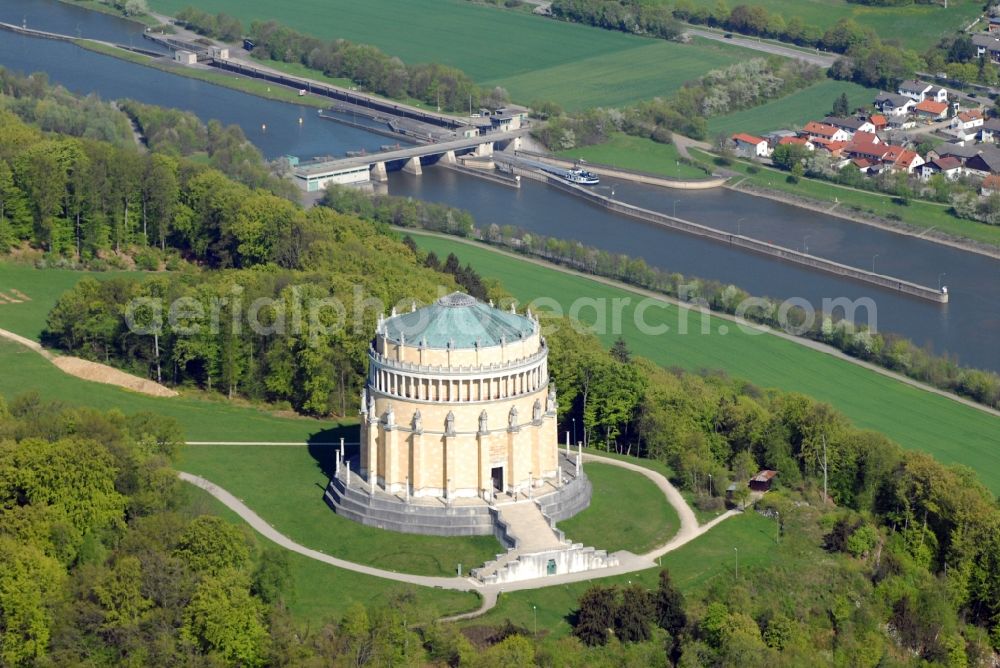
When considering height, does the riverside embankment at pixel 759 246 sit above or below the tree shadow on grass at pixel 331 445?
below

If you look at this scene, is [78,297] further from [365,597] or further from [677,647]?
[677,647]

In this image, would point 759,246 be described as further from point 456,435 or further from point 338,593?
point 338,593

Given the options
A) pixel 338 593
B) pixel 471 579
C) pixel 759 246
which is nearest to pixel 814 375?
pixel 759 246

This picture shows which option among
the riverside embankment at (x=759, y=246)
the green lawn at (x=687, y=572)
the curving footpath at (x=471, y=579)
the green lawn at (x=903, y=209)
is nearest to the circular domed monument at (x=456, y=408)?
the curving footpath at (x=471, y=579)

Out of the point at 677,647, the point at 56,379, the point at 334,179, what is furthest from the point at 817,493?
the point at 334,179

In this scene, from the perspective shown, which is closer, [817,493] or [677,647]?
[677,647]

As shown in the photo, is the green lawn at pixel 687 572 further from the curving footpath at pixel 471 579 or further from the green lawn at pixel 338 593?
the green lawn at pixel 338 593
